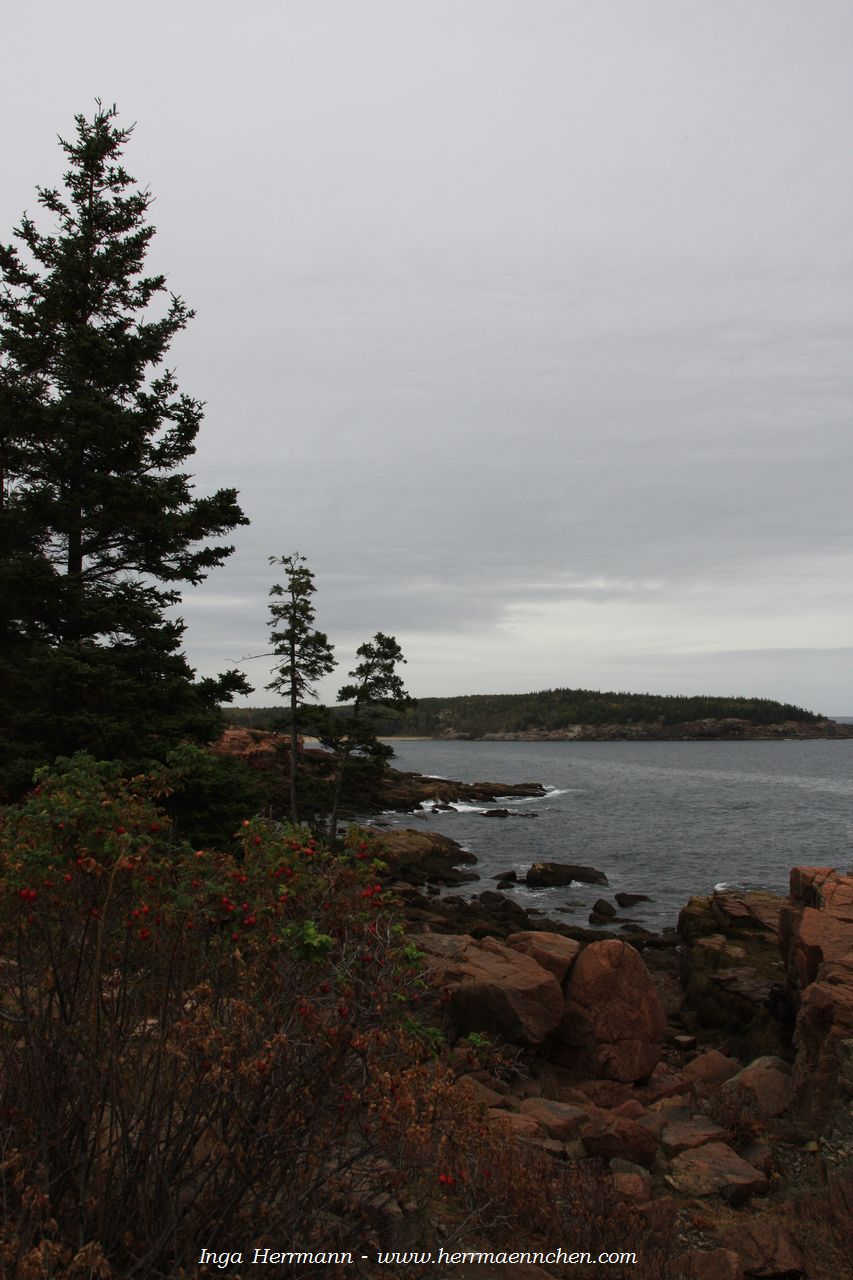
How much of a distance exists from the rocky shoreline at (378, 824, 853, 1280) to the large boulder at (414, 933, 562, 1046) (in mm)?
25

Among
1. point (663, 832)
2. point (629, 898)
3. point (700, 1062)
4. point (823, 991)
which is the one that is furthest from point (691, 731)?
point (823, 991)

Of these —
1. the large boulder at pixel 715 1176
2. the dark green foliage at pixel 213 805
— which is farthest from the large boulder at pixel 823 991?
the dark green foliage at pixel 213 805

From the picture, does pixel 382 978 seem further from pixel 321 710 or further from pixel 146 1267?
pixel 321 710

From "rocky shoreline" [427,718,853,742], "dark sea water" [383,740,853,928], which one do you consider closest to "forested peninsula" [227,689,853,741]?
"rocky shoreline" [427,718,853,742]

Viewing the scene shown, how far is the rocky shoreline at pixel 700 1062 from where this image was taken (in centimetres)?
629

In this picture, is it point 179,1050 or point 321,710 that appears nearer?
point 179,1050

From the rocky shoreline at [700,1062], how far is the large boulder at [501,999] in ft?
0.08

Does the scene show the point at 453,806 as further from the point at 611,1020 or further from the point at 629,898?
the point at 611,1020

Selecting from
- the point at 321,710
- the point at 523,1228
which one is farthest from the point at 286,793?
the point at 523,1228

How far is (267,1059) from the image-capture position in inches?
137

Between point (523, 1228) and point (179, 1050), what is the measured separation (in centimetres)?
363

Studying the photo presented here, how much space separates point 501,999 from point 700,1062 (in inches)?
139

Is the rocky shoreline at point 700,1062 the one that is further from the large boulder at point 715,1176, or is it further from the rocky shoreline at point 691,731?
the rocky shoreline at point 691,731

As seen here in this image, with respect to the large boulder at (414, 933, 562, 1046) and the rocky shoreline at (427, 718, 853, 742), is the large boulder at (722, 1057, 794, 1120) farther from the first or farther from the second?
the rocky shoreline at (427, 718, 853, 742)
